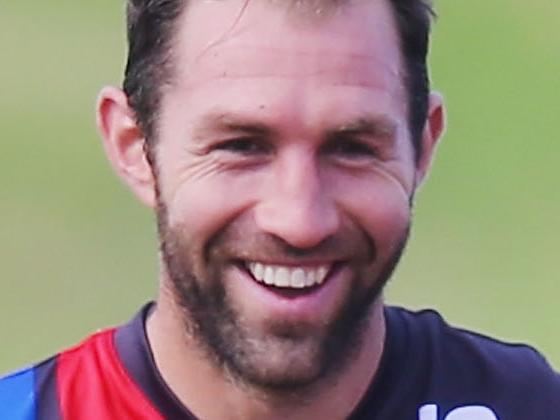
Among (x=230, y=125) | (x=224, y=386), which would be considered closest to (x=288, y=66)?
(x=230, y=125)

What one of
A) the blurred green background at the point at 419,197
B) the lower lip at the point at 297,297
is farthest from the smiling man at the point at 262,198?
the blurred green background at the point at 419,197

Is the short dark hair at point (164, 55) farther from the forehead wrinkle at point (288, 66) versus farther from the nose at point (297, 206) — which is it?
the nose at point (297, 206)

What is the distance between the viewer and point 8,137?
6.13m

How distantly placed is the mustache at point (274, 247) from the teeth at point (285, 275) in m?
0.01

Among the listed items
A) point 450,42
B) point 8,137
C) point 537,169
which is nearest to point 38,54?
point 8,137

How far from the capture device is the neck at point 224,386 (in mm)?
2723

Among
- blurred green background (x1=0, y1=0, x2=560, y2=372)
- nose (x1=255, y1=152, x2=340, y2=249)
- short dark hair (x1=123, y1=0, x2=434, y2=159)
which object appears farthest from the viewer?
blurred green background (x1=0, y1=0, x2=560, y2=372)

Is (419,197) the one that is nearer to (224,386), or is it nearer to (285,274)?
(224,386)

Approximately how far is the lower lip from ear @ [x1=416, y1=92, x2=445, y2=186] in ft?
0.77

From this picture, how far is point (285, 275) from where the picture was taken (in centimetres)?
255

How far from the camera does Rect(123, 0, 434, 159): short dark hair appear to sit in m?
2.68

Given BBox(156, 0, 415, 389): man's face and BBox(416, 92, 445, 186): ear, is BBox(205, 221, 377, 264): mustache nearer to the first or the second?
BBox(156, 0, 415, 389): man's face

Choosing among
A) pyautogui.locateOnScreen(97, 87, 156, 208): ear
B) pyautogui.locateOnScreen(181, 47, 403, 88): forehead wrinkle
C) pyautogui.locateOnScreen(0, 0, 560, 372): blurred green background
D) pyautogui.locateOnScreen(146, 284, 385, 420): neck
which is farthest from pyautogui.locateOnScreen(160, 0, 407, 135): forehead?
pyautogui.locateOnScreen(0, 0, 560, 372): blurred green background

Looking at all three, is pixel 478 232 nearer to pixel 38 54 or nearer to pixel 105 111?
pixel 38 54
